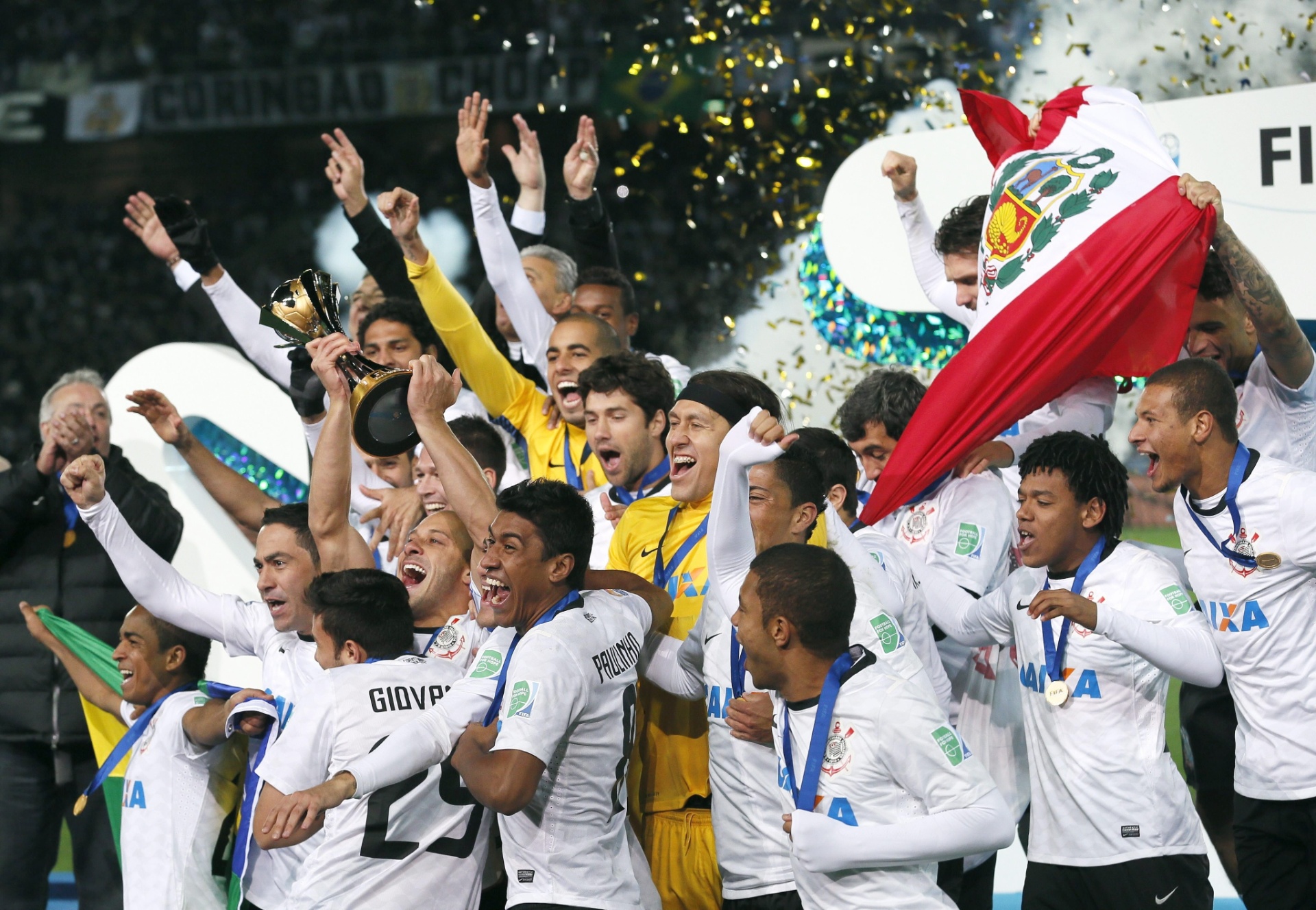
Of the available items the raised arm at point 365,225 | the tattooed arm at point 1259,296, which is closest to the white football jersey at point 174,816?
the raised arm at point 365,225

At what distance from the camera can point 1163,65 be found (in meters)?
6.32

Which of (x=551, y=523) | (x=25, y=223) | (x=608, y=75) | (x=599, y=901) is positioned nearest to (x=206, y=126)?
(x=25, y=223)

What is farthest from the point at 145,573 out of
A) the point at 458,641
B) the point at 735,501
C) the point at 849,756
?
the point at 849,756

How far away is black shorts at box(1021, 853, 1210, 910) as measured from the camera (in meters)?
3.32

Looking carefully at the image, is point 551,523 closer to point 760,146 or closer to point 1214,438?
point 1214,438

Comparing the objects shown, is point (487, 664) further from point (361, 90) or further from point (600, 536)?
point (361, 90)

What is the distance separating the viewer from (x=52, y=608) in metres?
5.07

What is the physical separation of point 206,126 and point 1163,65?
5.12m

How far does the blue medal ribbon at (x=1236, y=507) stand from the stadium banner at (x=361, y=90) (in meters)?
4.50

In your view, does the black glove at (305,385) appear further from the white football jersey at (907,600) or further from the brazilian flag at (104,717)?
the white football jersey at (907,600)

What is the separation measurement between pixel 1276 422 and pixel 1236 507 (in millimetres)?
644

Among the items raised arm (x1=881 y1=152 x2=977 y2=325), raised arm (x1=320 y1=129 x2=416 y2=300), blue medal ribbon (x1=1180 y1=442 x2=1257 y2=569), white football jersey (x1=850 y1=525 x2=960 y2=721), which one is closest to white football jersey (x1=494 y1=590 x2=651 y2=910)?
white football jersey (x1=850 y1=525 x2=960 y2=721)

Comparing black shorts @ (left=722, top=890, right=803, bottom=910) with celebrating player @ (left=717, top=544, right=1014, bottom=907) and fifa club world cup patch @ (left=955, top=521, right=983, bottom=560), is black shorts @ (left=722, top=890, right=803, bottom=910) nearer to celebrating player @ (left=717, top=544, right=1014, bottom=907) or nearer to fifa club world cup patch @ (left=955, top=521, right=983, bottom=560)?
celebrating player @ (left=717, top=544, right=1014, bottom=907)

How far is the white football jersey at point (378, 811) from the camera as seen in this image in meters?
3.14
